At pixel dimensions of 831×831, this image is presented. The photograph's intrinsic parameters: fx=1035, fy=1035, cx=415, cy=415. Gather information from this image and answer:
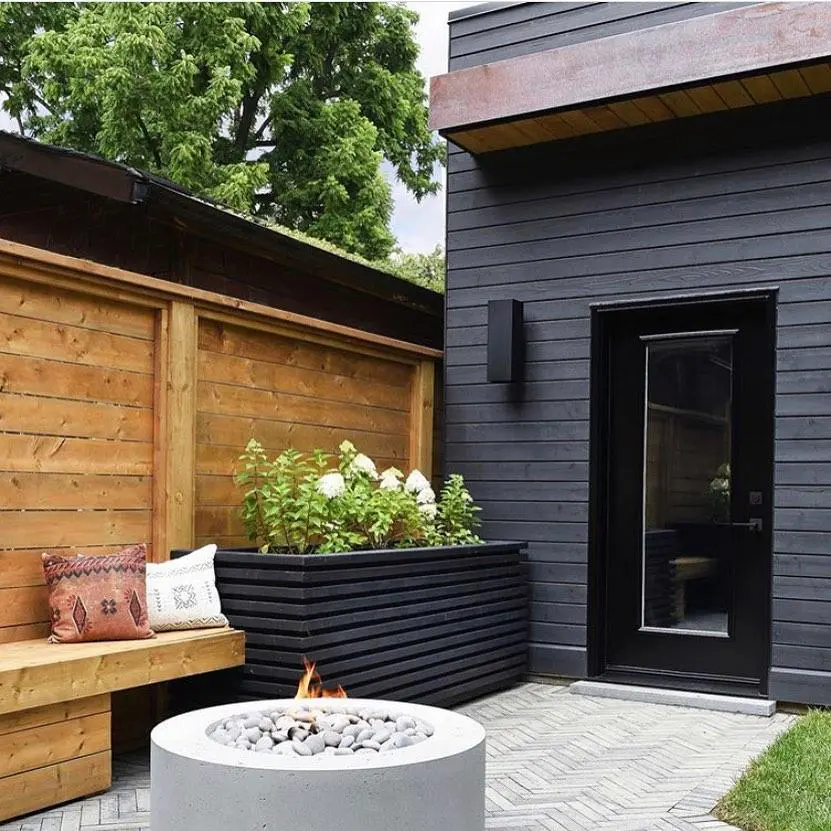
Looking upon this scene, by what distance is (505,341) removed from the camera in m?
6.21

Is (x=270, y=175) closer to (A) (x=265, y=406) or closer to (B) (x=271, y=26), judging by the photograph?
(B) (x=271, y=26)

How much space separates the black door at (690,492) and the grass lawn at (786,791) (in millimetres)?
1134

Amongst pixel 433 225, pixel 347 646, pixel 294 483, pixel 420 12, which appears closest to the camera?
pixel 347 646

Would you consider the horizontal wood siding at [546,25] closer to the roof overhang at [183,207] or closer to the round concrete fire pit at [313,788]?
the roof overhang at [183,207]

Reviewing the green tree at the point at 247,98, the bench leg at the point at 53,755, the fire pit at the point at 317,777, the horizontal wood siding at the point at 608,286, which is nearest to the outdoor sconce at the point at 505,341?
the horizontal wood siding at the point at 608,286

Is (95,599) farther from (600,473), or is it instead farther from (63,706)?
(600,473)

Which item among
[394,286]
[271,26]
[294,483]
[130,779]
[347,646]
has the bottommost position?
[130,779]

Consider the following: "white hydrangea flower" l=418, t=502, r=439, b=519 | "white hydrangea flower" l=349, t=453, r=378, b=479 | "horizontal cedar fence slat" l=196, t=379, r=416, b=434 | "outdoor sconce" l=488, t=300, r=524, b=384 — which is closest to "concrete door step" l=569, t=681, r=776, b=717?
"white hydrangea flower" l=418, t=502, r=439, b=519

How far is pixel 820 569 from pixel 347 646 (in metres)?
2.50

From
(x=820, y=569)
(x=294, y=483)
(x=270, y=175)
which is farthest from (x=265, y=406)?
(x=270, y=175)

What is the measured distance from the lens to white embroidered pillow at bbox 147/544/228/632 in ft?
14.0

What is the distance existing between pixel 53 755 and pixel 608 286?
154 inches

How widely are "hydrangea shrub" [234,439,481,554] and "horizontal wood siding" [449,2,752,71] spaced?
2746 millimetres

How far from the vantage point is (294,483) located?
523 cm
